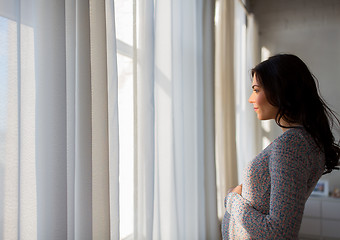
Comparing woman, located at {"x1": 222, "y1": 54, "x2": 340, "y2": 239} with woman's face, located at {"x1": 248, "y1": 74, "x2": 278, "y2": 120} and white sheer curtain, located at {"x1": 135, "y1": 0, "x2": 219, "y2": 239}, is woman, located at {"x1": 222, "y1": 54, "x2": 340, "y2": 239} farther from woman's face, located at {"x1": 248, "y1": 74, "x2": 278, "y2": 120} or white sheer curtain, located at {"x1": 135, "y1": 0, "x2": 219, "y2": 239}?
white sheer curtain, located at {"x1": 135, "y1": 0, "x2": 219, "y2": 239}

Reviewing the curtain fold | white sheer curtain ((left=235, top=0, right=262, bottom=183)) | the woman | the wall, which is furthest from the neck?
the wall

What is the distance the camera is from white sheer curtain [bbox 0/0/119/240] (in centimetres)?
79

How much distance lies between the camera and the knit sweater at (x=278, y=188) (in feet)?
3.02

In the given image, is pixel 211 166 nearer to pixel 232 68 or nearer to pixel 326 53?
pixel 232 68

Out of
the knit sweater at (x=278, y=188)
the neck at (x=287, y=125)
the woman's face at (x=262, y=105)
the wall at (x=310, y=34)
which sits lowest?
the knit sweater at (x=278, y=188)

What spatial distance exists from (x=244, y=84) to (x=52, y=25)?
2991mm

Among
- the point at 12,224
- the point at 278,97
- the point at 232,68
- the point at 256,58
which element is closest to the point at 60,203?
the point at 12,224

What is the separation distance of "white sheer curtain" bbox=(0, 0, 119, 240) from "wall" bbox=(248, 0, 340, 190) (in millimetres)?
3323

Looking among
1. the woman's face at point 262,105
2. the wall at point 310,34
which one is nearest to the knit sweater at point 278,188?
the woman's face at point 262,105

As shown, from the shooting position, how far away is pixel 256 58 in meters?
3.94

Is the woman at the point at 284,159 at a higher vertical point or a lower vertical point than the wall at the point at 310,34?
lower

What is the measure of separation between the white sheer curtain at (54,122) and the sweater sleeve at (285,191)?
503 millimetres

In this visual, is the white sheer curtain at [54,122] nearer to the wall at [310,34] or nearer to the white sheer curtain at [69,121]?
the white sheer curtain at [69,121]

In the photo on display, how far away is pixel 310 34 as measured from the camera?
3.86 metres
